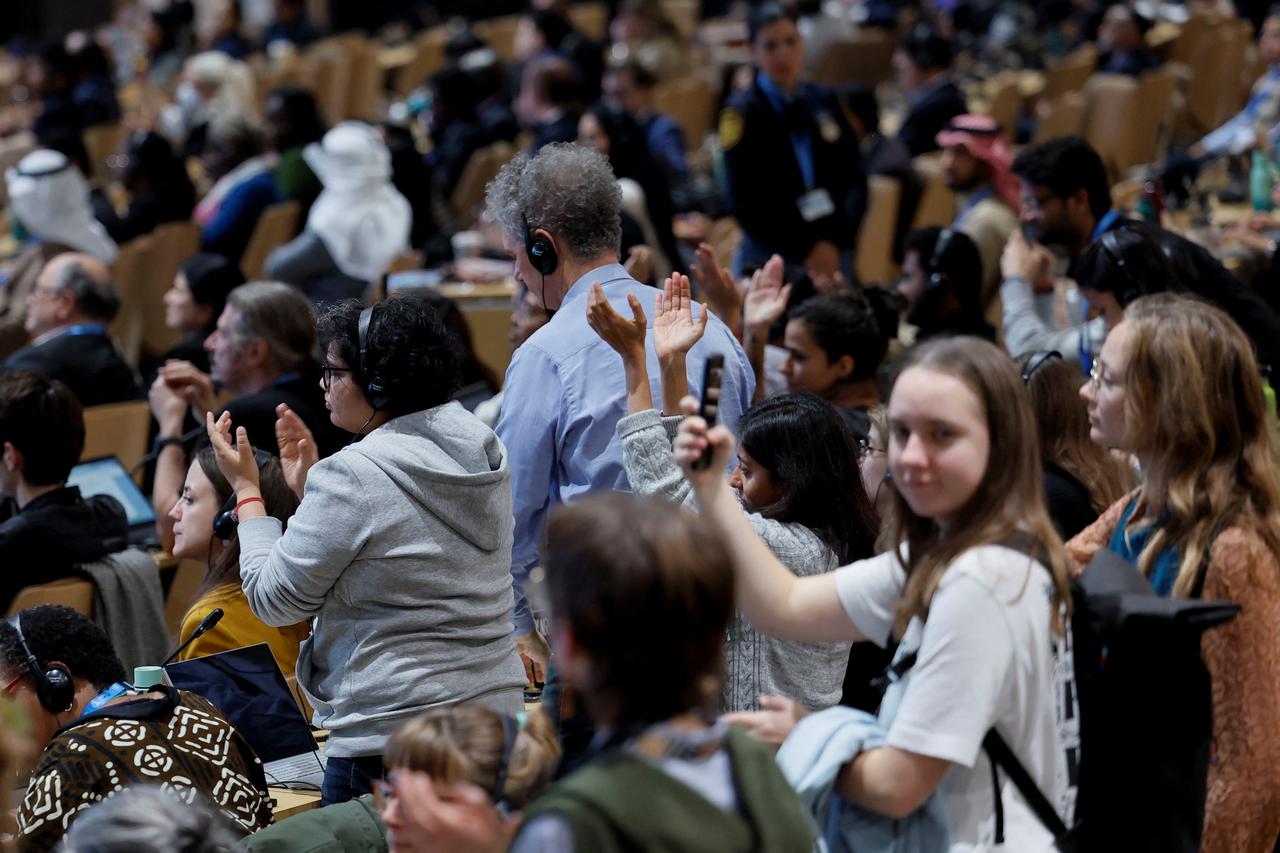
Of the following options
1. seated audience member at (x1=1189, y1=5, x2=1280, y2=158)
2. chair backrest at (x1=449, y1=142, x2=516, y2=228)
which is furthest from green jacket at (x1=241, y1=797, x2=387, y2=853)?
chair backrest at (x1=449, y1=142, x2=516, y2=228)

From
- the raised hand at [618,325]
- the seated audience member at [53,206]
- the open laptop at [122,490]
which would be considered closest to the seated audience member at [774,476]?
the raised hand at [618,325]

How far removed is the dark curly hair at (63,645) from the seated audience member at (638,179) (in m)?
2.26

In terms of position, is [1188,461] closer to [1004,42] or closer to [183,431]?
[183,431]

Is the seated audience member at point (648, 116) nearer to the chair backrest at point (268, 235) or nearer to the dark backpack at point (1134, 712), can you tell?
the chair backrest at point (268, 235)

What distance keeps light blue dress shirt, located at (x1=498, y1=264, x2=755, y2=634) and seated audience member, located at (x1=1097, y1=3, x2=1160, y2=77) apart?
6.84 m

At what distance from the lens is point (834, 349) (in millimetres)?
3848

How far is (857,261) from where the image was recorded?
21.8 ft

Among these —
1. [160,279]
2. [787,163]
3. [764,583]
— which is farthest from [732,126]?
[764,583]

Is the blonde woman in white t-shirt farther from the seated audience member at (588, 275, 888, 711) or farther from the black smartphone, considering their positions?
the seated audience member at (588, 275, 888, 711)

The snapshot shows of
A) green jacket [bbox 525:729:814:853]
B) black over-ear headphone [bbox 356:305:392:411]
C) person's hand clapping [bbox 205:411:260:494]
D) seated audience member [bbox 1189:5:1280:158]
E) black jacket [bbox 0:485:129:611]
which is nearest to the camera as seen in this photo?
green jacket [bbox 525:729:814:853]

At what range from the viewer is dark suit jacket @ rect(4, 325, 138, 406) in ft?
16.9

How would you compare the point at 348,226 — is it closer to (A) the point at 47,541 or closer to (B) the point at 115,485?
(B) the point at 115,485

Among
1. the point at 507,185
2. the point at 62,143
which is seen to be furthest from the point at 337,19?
the point at 507,185

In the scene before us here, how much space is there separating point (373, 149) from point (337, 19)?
9.86m
